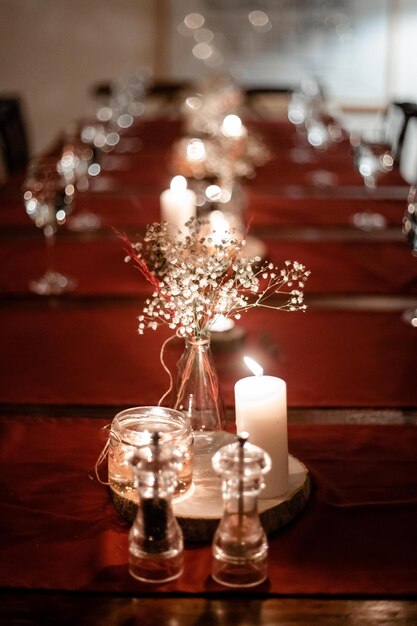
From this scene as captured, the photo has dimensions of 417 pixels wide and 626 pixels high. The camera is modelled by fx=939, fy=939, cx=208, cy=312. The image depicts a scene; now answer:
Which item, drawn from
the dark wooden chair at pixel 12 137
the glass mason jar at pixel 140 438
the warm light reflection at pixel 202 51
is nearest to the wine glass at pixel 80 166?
the dark wooden chair at pixel 12 137

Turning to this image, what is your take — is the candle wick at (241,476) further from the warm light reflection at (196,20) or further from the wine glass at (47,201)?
the warm light reflection at (196,20)

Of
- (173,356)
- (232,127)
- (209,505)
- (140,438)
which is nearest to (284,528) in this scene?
(209,505)

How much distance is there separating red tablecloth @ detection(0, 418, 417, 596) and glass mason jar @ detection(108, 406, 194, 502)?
0.04 m

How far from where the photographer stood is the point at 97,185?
3471 mm

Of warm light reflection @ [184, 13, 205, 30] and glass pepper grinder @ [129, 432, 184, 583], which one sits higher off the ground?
warm light reflection @ [184, 13, 205, 30]

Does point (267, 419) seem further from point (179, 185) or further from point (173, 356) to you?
point (179, 185)

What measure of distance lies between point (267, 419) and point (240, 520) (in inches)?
6.2

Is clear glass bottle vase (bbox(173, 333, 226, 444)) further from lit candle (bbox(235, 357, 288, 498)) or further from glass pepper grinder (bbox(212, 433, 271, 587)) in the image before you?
glass pepper grinder (bbox(212, 433, 271, 587))

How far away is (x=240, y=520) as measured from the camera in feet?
3.18

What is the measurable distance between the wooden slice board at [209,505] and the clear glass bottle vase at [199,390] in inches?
3.6

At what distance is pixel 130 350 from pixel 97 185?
5.88ft

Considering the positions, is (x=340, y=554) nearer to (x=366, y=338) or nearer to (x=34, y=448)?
(x=34, y=448)

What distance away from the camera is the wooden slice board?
104cm

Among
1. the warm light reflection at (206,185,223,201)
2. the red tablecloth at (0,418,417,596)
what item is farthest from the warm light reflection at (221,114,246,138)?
the red tablecloth at (0,418,417,596)
